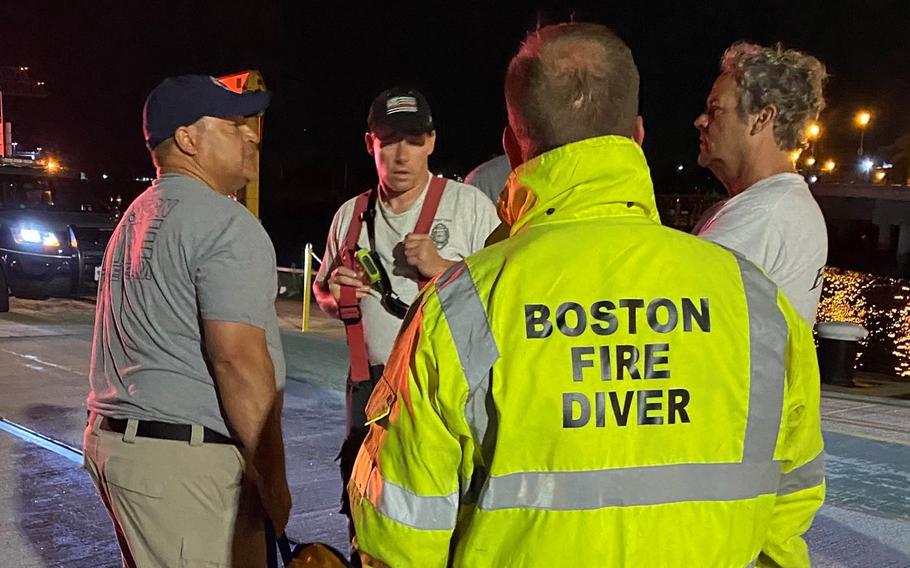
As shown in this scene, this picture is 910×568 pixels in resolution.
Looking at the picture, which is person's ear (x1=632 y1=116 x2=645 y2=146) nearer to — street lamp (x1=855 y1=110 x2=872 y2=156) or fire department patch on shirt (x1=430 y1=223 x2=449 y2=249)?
fire department patch on shirt (x1=430 y1=223 x2=449 y2=249)

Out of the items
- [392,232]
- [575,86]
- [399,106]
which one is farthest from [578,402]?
[399,106]

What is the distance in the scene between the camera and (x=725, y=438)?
1383 mm

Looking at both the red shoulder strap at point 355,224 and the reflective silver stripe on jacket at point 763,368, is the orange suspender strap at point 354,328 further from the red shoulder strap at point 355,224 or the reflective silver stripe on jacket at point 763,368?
the reflective silver stripe on jacket at point 763,368

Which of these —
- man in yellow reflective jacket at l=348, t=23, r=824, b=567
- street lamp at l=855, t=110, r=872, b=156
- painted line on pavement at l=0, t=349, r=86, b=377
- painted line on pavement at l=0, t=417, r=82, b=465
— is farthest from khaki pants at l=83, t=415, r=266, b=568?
street lamp at l=855, t=110, r=872, b=156

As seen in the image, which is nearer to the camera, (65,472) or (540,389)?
(540,389)

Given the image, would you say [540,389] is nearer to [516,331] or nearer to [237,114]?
[516,331]

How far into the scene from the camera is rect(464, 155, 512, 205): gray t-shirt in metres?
3.82

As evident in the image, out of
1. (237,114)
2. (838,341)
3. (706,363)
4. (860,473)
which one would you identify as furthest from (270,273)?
(838,341)

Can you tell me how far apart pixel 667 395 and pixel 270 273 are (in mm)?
1361

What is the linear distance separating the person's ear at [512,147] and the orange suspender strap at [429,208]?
1.54m

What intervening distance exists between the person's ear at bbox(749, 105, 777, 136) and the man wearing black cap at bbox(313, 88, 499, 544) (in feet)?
3.67

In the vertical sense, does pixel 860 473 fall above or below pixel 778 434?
below

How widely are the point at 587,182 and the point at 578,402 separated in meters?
0.37

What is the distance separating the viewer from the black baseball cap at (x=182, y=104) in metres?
2.40
